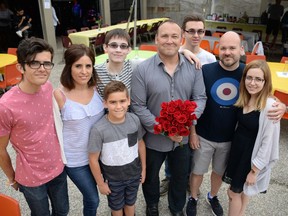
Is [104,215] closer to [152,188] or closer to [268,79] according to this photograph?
[152,188]

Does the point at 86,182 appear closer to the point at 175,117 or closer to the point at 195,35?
the point at 175,117

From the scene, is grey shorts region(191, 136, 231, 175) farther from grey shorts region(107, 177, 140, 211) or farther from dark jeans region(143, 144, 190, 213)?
grey shorts region(107, 177, 140, 211)

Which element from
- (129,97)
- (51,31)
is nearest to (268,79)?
(129,97)

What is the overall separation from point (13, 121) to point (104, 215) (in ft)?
5.39

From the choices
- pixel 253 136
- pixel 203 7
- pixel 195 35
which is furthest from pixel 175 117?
pixel 203 7

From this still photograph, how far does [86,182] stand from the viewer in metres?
2.00

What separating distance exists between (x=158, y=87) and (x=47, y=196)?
1.21 m

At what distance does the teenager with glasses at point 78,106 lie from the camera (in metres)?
1.80

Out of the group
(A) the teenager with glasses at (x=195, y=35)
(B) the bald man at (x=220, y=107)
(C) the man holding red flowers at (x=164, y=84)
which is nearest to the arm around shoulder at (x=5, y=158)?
(C) the man holding red flowers at (x=164, y=84)

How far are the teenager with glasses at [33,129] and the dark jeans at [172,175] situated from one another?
2.63 ft

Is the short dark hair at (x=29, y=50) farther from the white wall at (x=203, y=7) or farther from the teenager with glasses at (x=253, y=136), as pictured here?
the white wall at (x=203, y=7)

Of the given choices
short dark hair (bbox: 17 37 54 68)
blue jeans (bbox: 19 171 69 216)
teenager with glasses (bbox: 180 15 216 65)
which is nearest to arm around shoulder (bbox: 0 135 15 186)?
blue jeans (bbox: 19 171 69 216)

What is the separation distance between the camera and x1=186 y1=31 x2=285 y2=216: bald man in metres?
2.08

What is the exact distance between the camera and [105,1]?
40.0 feet
